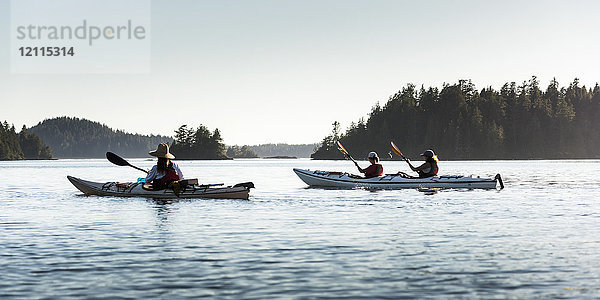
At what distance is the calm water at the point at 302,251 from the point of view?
9961mm

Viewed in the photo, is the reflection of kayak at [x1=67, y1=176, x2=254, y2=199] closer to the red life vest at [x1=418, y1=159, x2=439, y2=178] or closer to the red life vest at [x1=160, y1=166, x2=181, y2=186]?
the red life vest at [x1=160, y1=166, x2=181, y2=186]

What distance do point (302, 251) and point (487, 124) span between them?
156m

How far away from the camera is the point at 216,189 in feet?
88.2

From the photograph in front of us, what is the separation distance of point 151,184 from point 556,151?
6206 inches

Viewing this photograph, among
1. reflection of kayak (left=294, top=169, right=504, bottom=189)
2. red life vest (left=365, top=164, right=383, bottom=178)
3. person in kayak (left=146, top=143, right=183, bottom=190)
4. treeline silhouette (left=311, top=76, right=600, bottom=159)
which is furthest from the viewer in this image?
treeline silhouette (left=311, top=76, right=600, bottom=159)

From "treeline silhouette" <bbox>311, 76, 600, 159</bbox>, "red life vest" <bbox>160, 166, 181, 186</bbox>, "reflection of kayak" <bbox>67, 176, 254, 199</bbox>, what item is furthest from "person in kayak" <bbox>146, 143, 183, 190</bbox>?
"treeline silhouette" <bbox>311, 76, 600, 159</bbox>

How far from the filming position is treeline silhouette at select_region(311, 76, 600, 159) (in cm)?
16100

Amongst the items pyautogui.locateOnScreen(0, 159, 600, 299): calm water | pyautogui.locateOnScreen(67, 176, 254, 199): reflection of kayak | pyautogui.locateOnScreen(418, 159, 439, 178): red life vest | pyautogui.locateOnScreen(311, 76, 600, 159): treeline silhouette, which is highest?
pyautogui.locateOnScreen(311, 76, 600, 159): treeline silhouette

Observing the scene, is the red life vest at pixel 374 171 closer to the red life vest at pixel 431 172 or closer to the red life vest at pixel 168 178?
the red life vest at pixel 431 172

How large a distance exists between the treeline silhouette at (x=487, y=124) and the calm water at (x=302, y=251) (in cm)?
14009

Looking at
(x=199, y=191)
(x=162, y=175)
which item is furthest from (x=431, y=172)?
(x=162, y=175)

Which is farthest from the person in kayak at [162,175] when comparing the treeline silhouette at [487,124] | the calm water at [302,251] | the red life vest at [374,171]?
the treeline silhouette at [487,124]

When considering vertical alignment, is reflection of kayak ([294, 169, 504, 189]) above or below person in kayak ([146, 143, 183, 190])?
below

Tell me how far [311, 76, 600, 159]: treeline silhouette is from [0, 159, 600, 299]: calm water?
140092mm
